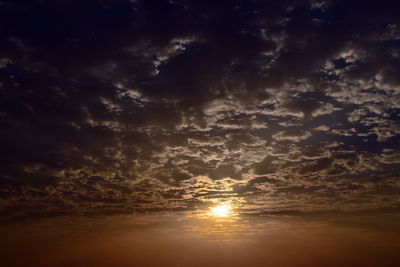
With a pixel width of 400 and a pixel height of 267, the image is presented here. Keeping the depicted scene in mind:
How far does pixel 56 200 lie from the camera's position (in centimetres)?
2414

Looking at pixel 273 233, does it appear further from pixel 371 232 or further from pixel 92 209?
pixel 92 209

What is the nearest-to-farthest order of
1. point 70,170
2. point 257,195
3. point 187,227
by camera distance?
point 70,170, point 257,195, point 187,227

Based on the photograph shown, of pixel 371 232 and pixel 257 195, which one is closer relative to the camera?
pixel 257 195

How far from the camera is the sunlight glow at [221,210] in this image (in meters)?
27.0

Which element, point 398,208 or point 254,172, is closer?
point 254,172

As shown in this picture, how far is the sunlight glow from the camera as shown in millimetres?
26984

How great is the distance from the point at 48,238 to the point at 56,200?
76.2 ft

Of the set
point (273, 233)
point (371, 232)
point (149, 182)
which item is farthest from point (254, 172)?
point (371, 232)

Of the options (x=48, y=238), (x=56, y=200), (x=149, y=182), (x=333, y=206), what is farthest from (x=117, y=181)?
(x=48, y=238)

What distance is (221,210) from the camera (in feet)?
94.6

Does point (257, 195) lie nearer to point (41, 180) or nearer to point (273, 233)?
point (41, 180)

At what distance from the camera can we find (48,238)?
41906 mm

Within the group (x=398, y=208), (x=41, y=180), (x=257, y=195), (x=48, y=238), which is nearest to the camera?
(x=41, y=180)

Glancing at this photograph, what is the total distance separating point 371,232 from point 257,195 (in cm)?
2838
